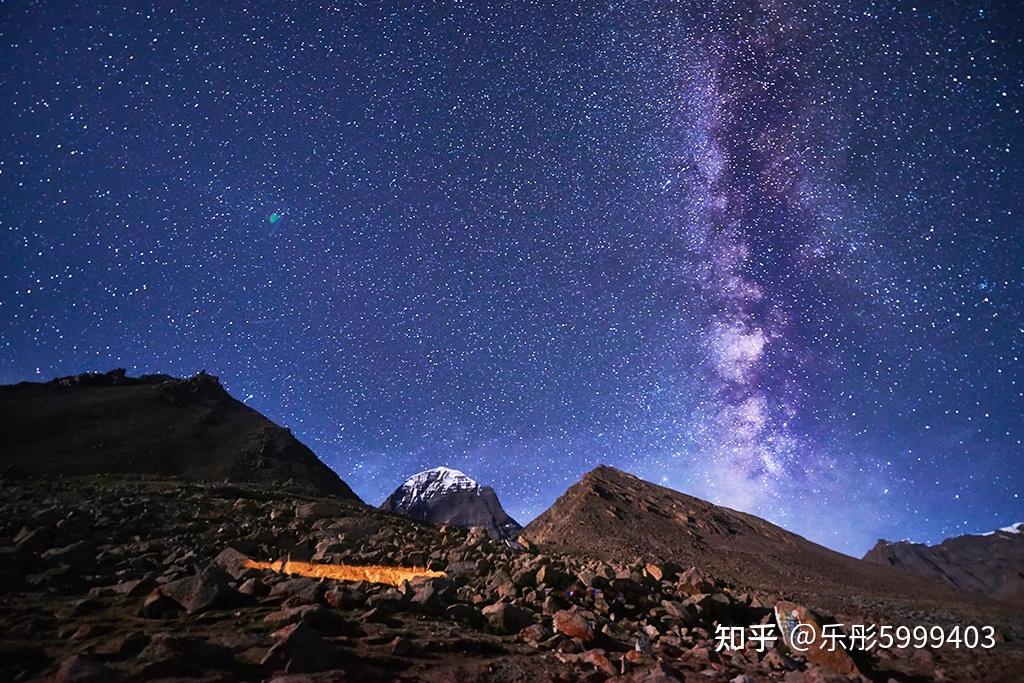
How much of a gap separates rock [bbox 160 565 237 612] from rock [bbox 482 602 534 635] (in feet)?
12.6

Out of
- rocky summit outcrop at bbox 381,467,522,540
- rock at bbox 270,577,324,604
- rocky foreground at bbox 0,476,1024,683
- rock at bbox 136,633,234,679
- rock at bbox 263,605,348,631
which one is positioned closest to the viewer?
rock at bbox 136,633,234,679

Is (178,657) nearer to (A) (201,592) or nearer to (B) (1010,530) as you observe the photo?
(A) (201,592)

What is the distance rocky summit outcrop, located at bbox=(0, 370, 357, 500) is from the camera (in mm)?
34750

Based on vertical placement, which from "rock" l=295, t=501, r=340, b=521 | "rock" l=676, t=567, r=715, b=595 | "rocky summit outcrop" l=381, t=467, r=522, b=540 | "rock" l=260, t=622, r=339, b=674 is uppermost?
"rocky summit outcrop" l=381, t=467, r=522, b=540

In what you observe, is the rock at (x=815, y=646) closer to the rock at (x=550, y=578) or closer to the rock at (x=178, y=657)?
the rock at (x=550, y=578)

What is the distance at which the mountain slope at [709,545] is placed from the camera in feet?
94.2

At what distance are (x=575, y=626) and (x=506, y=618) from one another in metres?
1.13

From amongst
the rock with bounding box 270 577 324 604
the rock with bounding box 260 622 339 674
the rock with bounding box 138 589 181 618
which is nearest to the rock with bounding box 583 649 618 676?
the rock with bounding box 260 622 339 674

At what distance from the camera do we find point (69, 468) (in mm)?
32438

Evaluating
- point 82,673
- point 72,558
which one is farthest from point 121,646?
point 72,558

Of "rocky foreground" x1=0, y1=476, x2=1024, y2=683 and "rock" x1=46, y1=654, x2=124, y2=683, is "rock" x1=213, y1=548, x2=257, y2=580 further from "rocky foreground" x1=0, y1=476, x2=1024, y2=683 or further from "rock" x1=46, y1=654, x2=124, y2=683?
"rock" x1=46, y1=654, x2=124, y2=683

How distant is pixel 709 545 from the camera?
35656 millimetres

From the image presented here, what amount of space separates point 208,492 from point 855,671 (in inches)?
818

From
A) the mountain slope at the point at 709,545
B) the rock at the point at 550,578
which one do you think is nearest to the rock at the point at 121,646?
the rock at the point at 550,578
